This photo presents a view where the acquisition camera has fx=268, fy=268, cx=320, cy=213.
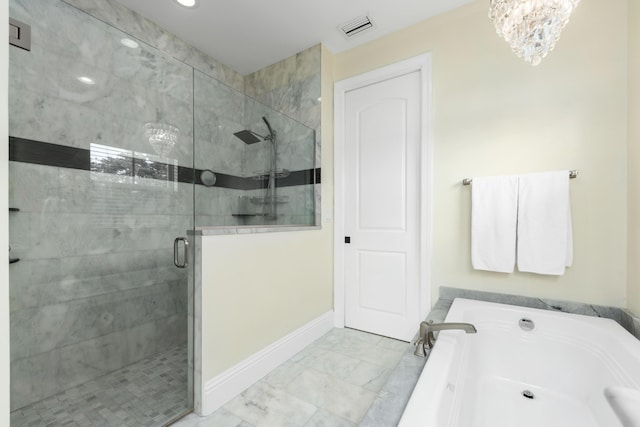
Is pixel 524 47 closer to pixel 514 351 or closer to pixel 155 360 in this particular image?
pixel 514 351

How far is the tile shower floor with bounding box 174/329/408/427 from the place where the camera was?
4.46 feet

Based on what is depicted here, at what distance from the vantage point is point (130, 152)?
1791 mm

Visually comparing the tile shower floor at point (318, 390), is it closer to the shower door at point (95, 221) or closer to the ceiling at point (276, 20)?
the shower door at point (95, 221)

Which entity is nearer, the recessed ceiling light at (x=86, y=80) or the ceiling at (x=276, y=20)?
the recessed ceiling light at (x=86, y=80)

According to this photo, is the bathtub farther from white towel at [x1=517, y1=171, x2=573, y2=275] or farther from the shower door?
the shower door

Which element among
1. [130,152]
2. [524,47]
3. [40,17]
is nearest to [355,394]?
[524,47]

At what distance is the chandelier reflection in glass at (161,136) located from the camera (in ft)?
6.25

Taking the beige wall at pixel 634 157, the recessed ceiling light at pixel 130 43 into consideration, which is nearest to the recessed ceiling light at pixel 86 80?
the recessed ceiling light at pixel 130 43

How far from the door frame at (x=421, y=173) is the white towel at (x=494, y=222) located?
0.32 m

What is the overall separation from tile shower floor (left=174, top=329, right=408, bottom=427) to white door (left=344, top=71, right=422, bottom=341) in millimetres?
331

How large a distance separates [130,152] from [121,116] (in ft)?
0.81

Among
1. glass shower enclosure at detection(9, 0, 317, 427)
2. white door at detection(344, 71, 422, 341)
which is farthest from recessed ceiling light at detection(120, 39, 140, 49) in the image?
white door at detection(344, 71, 422, 341)

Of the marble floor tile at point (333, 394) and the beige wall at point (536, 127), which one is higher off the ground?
the beige wall at point (536, 127)

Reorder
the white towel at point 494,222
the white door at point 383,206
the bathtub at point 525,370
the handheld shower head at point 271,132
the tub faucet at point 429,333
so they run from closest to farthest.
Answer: the bathtub at point 525,370 < the tub faucet at point 429,333 < the white towel at point 494,222 < the white door at point 383,206 < the handheld shower head at point 271,132
